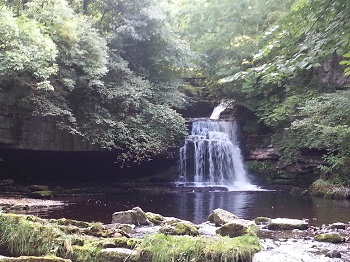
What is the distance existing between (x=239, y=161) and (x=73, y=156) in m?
8.68

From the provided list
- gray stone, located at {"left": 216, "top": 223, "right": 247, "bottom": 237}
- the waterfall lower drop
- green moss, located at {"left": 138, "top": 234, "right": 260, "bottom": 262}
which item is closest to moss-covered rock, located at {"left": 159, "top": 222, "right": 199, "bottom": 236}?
gray stone, located at {"left": 216, "top": 223, "right": 247, "bottom": 237}

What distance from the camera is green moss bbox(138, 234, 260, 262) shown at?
430cm

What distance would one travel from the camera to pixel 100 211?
1020 cm

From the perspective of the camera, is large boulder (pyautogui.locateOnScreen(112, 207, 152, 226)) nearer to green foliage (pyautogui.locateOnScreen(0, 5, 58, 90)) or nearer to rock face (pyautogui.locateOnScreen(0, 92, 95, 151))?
green foliage (pyautogui.locateOnScreen(0, 5, 58, 90))

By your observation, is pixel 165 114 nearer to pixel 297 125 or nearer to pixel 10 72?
pixel 297 125

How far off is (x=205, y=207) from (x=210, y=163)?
25.6 feet

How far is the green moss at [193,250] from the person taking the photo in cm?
430

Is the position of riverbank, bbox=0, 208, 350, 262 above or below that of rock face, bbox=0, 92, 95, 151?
below

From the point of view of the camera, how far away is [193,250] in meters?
4.38

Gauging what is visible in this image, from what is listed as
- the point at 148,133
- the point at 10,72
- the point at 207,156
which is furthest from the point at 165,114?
the point at 10,72

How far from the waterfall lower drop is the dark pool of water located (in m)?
4.40

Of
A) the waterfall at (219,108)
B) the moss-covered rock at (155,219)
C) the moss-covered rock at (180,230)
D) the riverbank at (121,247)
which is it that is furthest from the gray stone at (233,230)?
the waterfall at (219,108)

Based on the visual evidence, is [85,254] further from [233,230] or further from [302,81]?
[302,81]

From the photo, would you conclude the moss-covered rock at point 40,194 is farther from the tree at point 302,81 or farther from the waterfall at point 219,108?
the waterfall at point 219,108
